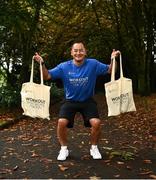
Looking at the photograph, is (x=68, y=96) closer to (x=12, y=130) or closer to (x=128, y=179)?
→ (x=128, y=179)

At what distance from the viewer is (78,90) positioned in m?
7.33

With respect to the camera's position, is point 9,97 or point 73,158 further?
point 9,97

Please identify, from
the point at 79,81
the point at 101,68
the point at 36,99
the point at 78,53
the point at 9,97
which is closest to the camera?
the point at 79,81

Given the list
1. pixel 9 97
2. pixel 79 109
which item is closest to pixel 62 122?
pixel 79 109

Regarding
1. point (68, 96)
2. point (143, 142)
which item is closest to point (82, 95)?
point (68, 96)

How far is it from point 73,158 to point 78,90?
115 centimetres

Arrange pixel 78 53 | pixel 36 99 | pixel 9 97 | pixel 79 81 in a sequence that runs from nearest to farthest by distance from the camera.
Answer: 1. pixel 79 81
2. pixel 78 53
3. pixel 36 99
4. pixel 9 97

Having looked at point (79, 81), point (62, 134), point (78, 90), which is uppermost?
point (79, 81)

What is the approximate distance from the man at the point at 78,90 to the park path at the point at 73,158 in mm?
363

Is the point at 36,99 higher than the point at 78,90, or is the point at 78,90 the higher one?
the point at 78,90

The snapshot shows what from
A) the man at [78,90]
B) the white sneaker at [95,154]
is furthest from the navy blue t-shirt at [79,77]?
the white sneaker at [95,154]

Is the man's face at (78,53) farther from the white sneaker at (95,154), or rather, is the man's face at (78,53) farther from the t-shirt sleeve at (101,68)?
the white sneaker at (95,154)

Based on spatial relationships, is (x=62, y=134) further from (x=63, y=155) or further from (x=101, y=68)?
(x=101, y=68)

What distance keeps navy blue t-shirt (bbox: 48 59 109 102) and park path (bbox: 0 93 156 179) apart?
3.52 feet
